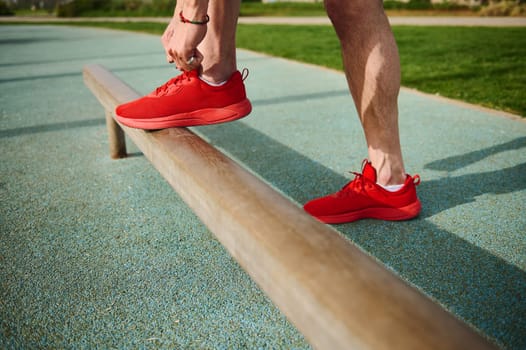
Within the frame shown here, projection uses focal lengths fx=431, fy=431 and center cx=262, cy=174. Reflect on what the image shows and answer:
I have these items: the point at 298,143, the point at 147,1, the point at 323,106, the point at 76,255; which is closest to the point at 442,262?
the point at 76,255

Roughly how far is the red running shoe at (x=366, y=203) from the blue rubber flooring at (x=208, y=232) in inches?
2.0

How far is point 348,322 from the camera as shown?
0.56m

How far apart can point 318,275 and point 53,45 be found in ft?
33.3

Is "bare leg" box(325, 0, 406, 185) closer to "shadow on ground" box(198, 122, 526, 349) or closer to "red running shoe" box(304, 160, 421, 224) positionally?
"red running shoe" box(304, 160, 421, 224)

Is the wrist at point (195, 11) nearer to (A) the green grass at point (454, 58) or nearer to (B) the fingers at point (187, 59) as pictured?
(B) the fingers at point (187, 59)

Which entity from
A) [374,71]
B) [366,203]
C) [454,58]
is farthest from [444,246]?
[454,58]

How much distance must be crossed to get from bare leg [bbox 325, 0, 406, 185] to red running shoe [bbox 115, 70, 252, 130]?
0.42 metres

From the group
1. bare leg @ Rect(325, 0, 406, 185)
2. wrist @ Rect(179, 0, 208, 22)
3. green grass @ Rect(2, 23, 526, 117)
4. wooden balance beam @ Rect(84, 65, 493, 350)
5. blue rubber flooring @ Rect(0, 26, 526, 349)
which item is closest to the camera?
wooden balance beam @ Rect(84, 65, 493, 350)

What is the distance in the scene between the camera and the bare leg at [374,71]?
1447 millimetres

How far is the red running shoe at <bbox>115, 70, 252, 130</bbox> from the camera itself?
1487 millimetres

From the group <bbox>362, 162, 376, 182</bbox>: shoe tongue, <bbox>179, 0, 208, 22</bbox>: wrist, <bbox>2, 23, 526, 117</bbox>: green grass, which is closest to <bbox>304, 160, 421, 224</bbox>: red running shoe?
<bbox>362, 162, 376, 182</bbox>: shoe tongue

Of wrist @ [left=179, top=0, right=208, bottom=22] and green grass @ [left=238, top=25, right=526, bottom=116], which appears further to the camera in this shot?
green grass @ [left=238, top=25, right=526, bottom=116]

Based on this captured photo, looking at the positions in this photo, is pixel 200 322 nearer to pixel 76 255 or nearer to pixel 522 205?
pixel 76 255

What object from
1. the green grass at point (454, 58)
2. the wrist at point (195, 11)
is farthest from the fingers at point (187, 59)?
the green grass at point (454, 58)
